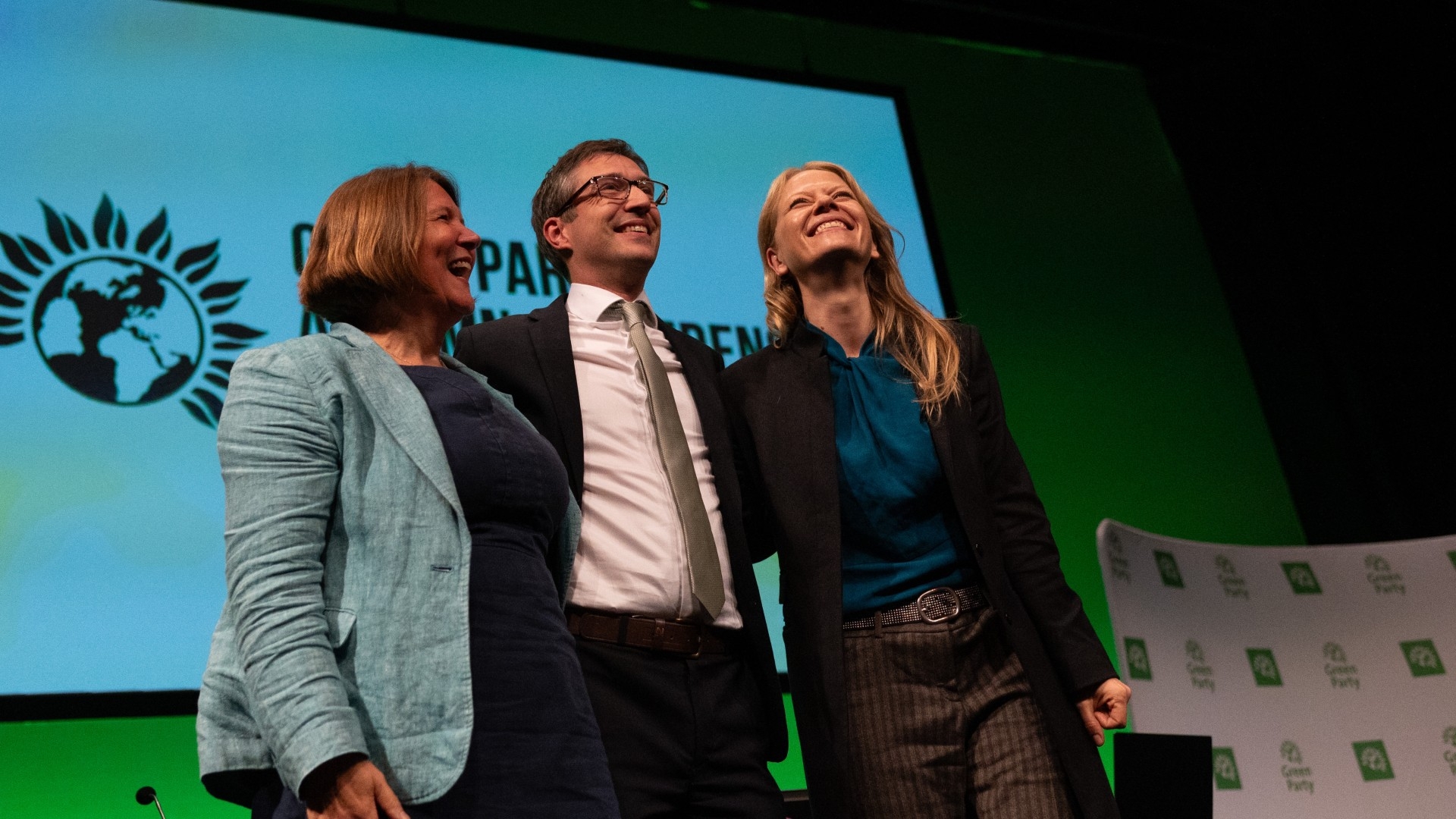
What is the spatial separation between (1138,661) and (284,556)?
258 cm

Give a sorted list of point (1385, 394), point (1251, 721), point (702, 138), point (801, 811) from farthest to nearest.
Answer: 1. point (1385, 394)
2. point (702, 138)
3. point (1251, 721)
4. point (801, 811)

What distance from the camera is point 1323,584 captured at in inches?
145

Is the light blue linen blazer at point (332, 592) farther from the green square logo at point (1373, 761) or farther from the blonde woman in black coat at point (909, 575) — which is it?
the green square logo at point (1373, 761)

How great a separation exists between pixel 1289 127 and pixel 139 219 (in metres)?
4.21

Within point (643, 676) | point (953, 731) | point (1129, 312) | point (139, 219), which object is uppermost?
point (139, 219)

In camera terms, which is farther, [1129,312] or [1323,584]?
[1129,312]

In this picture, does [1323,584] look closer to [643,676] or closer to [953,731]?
[953,731]

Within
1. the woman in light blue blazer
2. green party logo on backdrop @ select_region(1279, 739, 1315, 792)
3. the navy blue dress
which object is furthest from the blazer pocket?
green party logo on backdrop @ select_region(1279, 739, 1315, 792)

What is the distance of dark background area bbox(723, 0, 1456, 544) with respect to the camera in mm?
4562

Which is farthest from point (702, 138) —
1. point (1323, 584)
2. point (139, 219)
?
point (1323, 584)

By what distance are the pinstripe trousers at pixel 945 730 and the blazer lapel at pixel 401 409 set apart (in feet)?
2.43

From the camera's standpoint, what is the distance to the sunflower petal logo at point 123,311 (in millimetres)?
2926

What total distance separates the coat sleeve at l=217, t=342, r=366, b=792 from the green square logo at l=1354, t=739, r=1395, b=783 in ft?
10.1

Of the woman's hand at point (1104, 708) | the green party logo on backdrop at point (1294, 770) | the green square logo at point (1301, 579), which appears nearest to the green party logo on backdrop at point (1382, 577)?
the green square logo at point (1301, 579)
